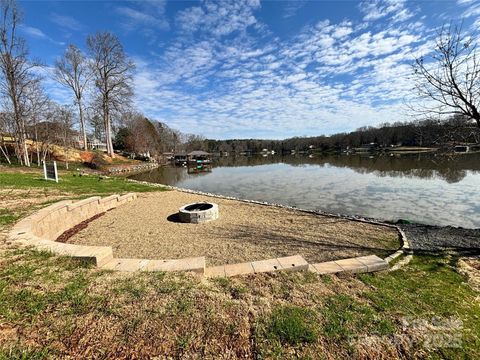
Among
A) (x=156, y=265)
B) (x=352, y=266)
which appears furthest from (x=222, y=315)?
(x=352, y=266)

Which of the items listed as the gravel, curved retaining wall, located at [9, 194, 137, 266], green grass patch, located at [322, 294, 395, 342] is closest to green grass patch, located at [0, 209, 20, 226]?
curved retaining wall, located at [9, 194, 137, 266]

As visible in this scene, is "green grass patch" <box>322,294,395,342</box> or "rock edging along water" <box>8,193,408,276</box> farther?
"rock edging along water" <box>8,193,408,276</box>

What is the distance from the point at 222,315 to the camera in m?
2.44

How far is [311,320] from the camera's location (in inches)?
96.4

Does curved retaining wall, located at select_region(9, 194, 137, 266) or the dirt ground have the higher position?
curved retaining wall, located at select_region(9, 194, 137, 266)

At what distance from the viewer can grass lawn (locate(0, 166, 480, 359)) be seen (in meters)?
2.04

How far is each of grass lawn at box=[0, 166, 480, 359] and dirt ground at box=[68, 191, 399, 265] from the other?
1774 millimetres

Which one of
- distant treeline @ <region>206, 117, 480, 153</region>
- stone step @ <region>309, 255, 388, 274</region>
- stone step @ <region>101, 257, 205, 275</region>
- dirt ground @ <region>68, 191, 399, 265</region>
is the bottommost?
dirt ground @ <region>68, 191, 399, 265</region>

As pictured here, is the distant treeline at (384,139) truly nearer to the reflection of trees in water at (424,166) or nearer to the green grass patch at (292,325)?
the reflection of trees in water at (424,166)

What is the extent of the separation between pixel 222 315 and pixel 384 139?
9094 centimetres

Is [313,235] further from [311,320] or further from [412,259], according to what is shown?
[311,320]

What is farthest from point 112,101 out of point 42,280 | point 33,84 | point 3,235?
point 42,280

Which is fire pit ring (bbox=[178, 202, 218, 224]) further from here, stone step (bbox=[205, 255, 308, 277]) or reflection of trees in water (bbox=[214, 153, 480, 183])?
reflection of trees in water (bbox=[214, 153, 480, 183])

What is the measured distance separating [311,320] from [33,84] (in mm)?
22849
